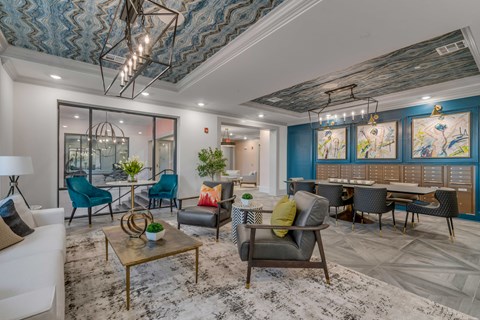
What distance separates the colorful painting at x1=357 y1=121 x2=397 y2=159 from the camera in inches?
242

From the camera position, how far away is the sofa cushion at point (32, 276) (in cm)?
145

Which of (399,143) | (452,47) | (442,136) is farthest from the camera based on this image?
(399,143)

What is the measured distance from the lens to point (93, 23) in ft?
9.22

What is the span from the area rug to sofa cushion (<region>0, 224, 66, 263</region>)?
1.44 feet

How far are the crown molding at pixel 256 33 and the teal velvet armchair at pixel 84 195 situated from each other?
120 inches

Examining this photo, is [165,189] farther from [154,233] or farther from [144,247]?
[144,247]

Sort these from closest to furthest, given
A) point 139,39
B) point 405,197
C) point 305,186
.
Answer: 1. point 139,39
2. point 405,197
3. point 305,186

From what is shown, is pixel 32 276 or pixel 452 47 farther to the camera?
pixel 452 47

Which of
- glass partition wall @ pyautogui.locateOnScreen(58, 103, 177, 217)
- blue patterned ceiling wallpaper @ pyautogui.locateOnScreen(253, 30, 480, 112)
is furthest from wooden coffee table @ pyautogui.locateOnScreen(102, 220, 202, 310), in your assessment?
blue patterned ceiling wallpaper @ pyautogui.locateOnScreen(253, 30, 480, 112)

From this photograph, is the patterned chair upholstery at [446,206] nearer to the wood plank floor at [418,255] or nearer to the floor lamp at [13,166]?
the wood plank floor at [418,255]

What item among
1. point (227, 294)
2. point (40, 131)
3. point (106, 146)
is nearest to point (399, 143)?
point (227, 294)

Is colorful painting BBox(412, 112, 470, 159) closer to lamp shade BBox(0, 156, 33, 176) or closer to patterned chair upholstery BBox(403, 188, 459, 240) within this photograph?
patterned chair upholstery BBox(403, 188, 459, 240)

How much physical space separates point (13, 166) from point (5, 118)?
50.5 inches

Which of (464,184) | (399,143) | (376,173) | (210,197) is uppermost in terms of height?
(399,143)
